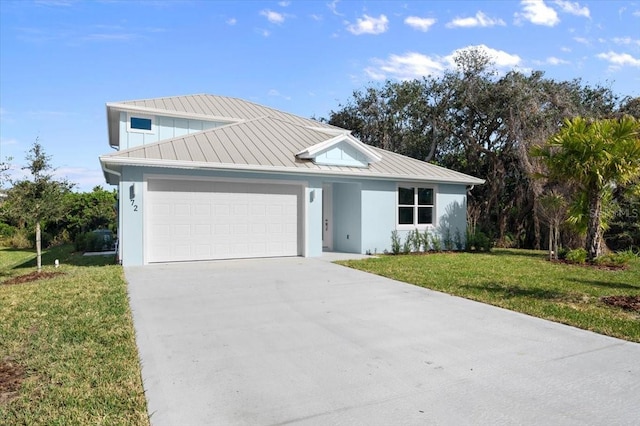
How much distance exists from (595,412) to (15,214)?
39.0 ft

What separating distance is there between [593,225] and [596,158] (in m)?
2.20

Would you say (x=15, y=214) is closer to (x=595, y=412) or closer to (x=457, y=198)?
(x=595, y=412)

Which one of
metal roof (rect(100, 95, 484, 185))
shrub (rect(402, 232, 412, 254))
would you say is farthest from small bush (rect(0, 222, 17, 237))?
shrub (rect(402, 232, 412, 254))

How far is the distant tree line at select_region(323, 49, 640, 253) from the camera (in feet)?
55.3

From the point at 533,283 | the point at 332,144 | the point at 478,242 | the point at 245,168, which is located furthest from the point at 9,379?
the point at 478,242

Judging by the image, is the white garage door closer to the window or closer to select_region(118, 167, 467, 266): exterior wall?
select_region(118, 167, 467, 266): exterior wall

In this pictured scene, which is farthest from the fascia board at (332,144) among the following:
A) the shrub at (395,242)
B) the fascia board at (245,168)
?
the shrub at (395,242)

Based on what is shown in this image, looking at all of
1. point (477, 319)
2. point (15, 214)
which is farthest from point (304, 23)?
point (477, 319)

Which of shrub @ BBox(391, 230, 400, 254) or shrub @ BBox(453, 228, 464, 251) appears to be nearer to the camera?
shrub @ BBox(391, 230, 400, 254)

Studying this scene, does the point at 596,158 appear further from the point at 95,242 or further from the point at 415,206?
the point at 95,242

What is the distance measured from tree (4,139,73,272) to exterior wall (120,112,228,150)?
531 centimetres

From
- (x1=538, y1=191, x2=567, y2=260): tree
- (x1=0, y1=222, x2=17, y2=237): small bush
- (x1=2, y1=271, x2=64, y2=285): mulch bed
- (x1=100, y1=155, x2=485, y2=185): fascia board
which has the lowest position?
(x1=2, y1=271, x2=64, y2=285): mulch bed

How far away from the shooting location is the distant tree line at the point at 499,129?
1686 centimetres

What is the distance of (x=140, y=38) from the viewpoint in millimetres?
12312
